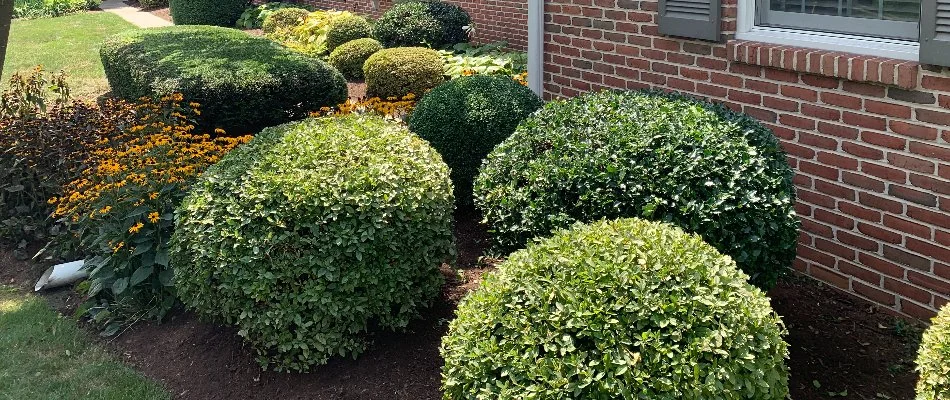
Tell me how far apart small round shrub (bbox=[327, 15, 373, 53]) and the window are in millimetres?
8394

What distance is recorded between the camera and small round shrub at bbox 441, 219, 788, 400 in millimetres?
2467

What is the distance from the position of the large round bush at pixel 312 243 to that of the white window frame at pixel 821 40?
77.3 inches

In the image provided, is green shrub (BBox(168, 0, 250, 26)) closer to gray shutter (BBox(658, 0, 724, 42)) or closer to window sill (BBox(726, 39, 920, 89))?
gray shutter (BBox(658, 0, 724, 42))

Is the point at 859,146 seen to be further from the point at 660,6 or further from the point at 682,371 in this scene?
the point at 682,371

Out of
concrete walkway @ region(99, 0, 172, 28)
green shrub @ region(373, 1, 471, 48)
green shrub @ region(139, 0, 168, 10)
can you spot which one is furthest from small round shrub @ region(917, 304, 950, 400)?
green shrub @ region(139, 0, 168, 10)

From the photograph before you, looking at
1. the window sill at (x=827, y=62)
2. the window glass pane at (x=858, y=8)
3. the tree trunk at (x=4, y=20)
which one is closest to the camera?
the window sill at (x=827, y=62)

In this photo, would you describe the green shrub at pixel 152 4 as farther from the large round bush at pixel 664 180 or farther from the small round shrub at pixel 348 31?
the large round bush at pixel 664 180

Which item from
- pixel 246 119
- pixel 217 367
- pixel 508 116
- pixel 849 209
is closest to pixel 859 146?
pixel 849 209

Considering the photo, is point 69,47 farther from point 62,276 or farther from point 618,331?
point 618,331

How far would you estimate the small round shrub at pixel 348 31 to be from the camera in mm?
12398

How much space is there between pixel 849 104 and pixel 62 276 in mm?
4683

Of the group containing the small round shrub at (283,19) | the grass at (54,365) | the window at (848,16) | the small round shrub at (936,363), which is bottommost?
the grass at (54,365)

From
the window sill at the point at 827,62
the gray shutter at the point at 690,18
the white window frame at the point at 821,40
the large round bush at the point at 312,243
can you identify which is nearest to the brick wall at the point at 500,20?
the gray shutter at the point at 690,18

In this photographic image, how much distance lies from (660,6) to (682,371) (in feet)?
10.6
